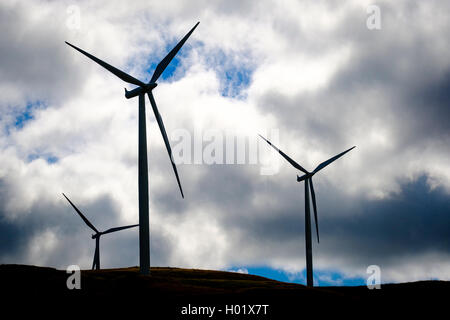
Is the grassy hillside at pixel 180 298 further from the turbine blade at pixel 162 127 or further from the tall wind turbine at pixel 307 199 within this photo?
the tall wind turbine at pixel 307 199

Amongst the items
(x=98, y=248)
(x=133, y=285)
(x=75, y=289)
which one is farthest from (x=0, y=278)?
(x=98, y=248)

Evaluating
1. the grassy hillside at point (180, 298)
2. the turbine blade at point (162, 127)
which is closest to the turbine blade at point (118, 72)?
the turbine blade at point (162, 127)

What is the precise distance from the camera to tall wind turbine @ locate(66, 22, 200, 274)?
5019 cm

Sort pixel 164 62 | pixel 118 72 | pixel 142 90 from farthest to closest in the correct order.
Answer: pixel 164 62 → pixel 142 90 → pixel 118 72

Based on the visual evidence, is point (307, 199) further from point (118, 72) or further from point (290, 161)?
point (118, 72)

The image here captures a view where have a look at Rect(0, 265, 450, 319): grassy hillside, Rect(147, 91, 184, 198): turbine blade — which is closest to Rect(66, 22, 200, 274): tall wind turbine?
Rect(147, 91, 184, 198): turbine blade

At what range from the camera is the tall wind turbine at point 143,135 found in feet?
165

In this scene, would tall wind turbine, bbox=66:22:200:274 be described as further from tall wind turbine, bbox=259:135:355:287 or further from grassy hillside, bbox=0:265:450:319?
tall wind turbine, bbox=259:135:355:287

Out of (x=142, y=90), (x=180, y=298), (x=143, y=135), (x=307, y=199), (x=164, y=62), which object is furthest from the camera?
(x=307, y=199)

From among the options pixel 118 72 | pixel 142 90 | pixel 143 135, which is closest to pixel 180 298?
pixel 143 135

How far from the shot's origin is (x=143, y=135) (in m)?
53.2

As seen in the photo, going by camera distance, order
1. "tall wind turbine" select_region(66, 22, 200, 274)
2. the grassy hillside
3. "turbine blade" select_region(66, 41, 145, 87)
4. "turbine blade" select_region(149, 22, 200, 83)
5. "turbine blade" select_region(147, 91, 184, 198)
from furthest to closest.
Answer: "turbine blade" select_region(149, 22, 200, 83) → "turbine blade" select_region(147, 91, 184, 198) → "turbine blade" select_region(66, 41, 145, 87) → "tall wind turbine" select_region(66, 22, 200, 274) → the grassy hillside

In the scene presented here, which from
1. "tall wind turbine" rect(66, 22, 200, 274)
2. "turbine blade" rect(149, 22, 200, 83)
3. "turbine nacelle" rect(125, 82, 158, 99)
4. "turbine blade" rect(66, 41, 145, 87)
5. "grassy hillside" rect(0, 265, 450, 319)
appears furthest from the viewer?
"turbine blade" rect(149, 22, 200, 83)
